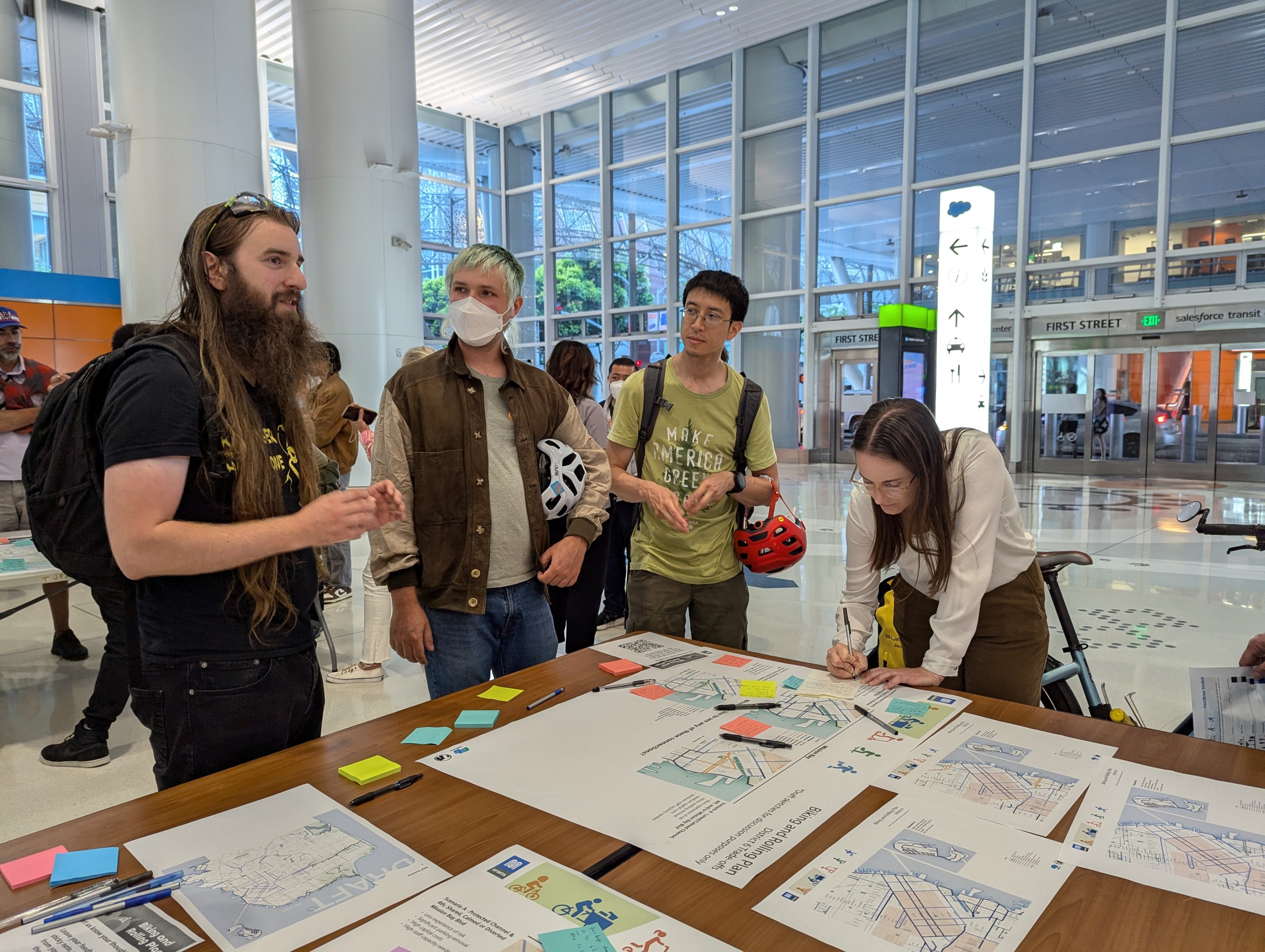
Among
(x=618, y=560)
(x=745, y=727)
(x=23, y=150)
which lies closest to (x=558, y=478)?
(x=745, y=727)

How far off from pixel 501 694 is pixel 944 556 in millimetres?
1046

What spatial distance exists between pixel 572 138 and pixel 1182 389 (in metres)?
12.0

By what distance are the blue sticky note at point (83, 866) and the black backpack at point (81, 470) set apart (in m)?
0.45

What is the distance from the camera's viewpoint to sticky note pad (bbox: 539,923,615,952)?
2.82ft

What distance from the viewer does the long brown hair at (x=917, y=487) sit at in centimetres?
180

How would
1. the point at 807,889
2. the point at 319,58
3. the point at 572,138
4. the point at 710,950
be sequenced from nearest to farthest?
the point at 710,950, the point at 807,889, the point at 319,58, the point at 572,138

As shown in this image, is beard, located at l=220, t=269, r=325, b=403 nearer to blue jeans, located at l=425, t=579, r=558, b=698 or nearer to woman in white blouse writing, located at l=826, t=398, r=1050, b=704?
blue jeans, located at l=425, t=579, r=558, b=698

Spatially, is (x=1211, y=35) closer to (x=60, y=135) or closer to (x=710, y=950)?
(x=710, y=950)

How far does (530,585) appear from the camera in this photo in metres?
2.08

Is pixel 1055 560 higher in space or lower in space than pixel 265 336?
lower

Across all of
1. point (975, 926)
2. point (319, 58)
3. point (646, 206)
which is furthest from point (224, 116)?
point (646, 206)

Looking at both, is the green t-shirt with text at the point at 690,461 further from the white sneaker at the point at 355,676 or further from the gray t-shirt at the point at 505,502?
the white sneaker at the point at 355,676

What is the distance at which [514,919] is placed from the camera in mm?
920

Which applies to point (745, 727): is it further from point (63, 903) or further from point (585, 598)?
point (585, 598)
